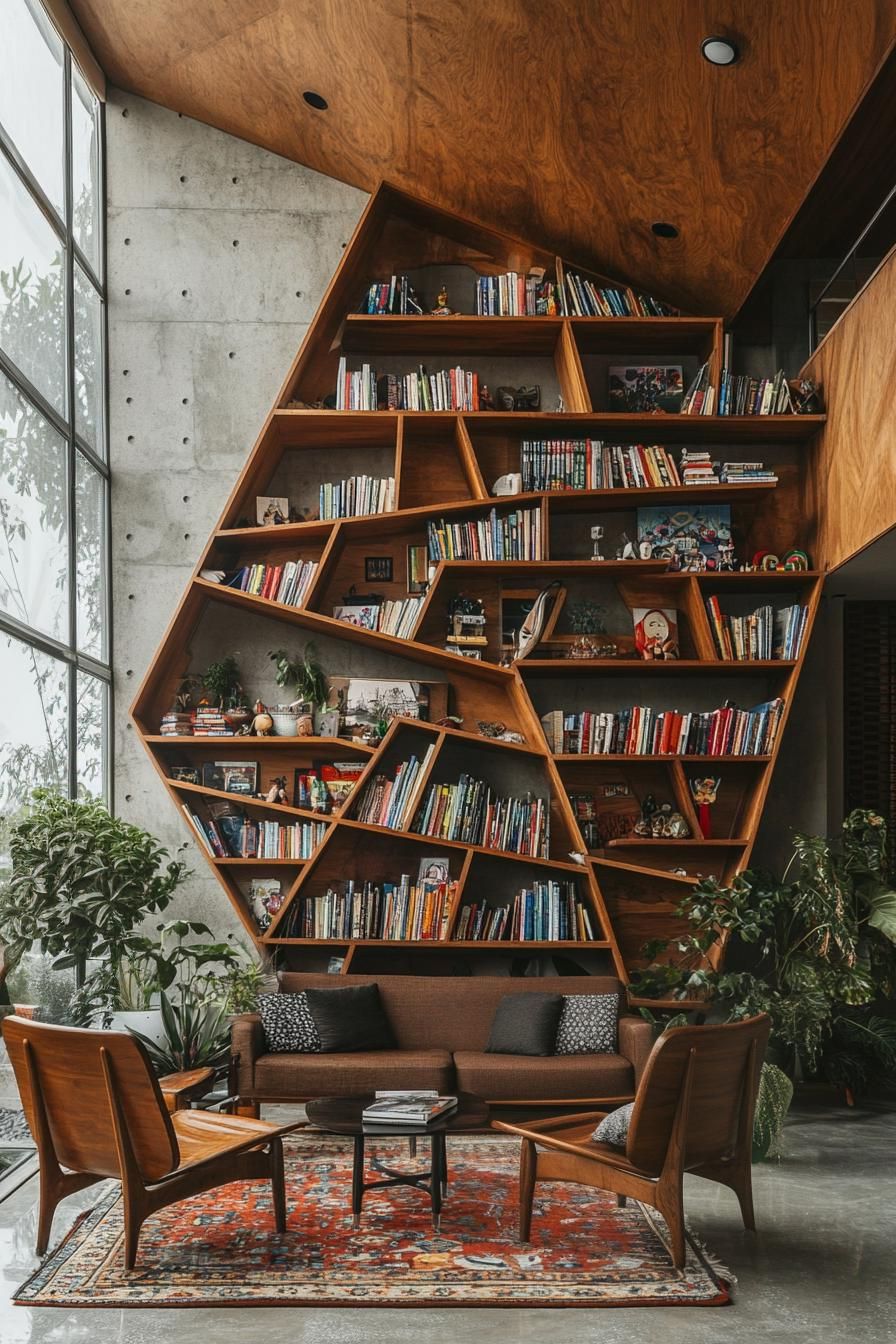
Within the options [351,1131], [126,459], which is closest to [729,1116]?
[351,1131]

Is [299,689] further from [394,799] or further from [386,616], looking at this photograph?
[394,799]

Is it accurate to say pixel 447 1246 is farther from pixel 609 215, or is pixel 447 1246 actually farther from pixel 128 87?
pixel 128 87

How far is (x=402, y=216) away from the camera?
6801mm

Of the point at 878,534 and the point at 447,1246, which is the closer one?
the point at 447,1246

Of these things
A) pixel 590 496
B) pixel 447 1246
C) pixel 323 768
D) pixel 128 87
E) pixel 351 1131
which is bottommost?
pixel 447 1246

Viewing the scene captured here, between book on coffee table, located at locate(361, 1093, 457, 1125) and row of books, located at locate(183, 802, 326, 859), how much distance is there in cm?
205

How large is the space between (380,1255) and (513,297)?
482 cm

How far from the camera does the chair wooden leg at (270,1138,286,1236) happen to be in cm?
385

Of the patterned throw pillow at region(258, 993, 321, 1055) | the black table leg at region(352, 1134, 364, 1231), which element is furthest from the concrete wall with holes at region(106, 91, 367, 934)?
the black table leg at region(352, 1134, 364, 1231)

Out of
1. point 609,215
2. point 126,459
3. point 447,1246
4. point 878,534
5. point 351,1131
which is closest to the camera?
point 447,1246

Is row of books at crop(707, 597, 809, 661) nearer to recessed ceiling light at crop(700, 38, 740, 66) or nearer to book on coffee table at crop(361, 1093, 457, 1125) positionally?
recessed ceiling light at crop(700, 38, 740, 66)

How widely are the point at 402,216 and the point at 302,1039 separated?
4495 mm

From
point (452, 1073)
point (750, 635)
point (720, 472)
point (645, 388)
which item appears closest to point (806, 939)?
point (750, 635)

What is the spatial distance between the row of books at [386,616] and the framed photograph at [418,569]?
13cm
